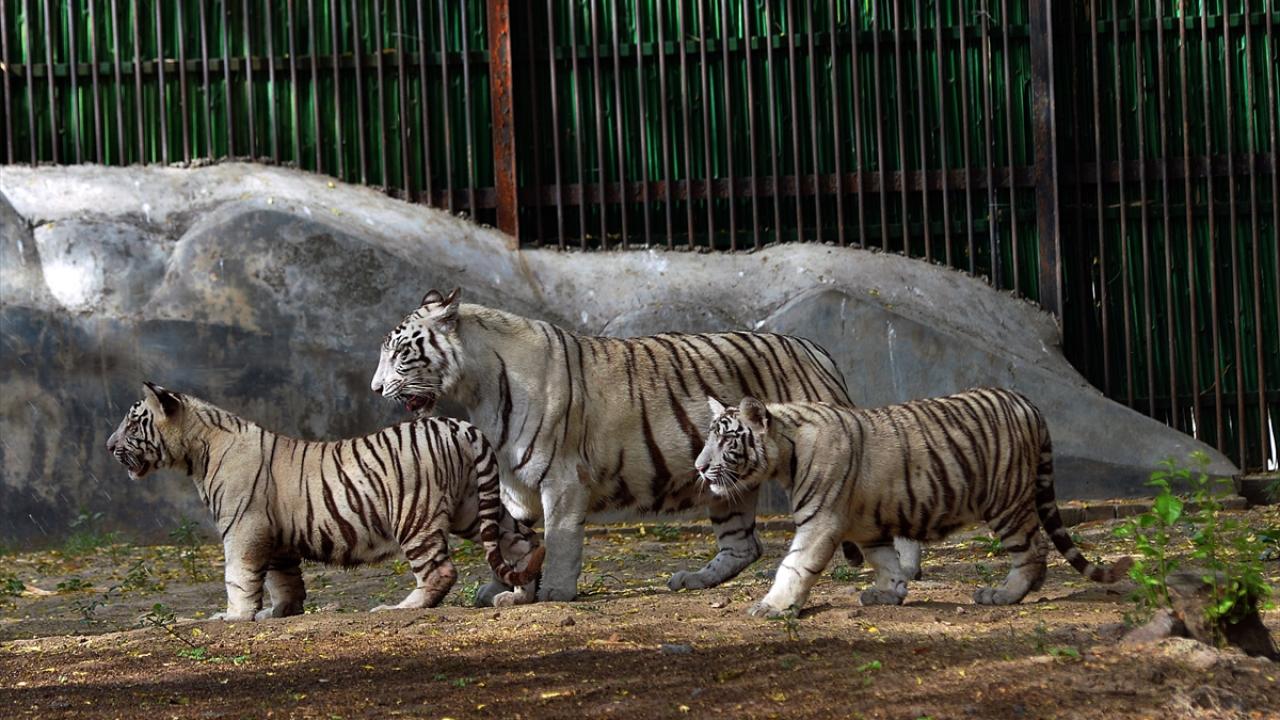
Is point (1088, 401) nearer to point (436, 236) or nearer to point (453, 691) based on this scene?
point (436, 236)

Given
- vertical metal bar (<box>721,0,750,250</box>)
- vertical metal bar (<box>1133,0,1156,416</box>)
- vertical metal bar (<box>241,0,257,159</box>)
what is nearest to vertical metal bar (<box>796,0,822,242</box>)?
vertical metal bar (<box>721,0,750,250</box>)

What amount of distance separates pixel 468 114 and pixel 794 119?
2.10m

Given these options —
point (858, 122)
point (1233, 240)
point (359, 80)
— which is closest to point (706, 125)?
point (858, 122)

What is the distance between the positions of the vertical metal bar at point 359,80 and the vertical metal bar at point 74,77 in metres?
1.35

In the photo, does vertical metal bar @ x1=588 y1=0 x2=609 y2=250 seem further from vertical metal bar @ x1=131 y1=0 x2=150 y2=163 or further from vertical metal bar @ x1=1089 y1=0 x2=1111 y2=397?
vertical metal bar @ x1=1089 y1=0 x2=1111 y2=397

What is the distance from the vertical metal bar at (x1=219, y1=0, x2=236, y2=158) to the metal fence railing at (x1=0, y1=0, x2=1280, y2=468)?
0.09 feet

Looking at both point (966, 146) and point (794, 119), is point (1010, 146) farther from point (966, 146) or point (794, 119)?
point (794, 119)

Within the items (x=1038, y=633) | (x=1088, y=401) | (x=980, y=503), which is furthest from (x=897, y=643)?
(x=1088, y=401)

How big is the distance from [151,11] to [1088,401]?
21.4 feet

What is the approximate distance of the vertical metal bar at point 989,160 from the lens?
35.6 ft

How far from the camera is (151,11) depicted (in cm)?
1130

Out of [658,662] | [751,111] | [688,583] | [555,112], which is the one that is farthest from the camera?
[555,112]

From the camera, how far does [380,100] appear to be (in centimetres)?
1118

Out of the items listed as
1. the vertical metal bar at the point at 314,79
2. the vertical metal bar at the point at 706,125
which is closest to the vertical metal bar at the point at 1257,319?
the vertical metal bar at the point at 706,125
